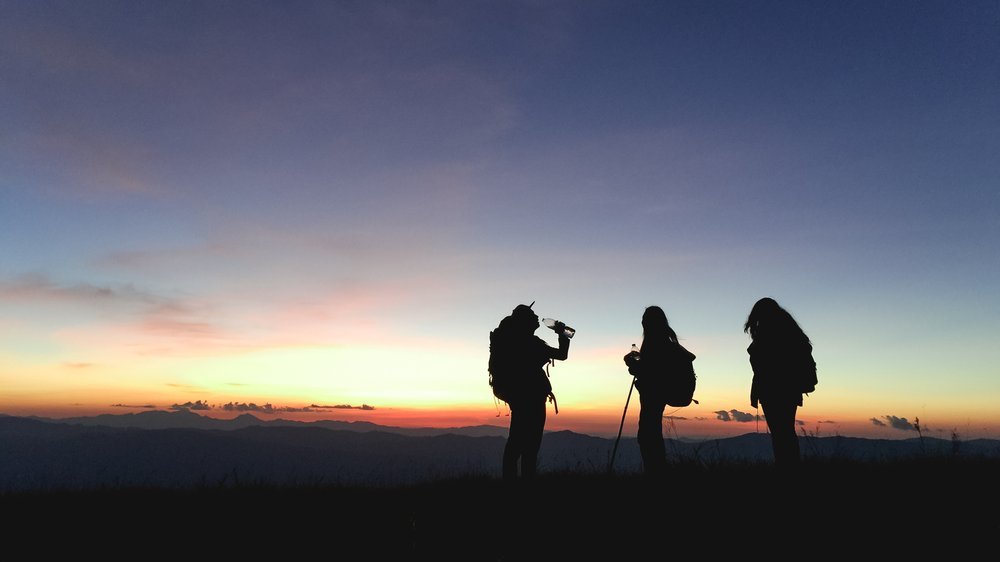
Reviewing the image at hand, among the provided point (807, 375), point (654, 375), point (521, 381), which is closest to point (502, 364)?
point (521, 381)

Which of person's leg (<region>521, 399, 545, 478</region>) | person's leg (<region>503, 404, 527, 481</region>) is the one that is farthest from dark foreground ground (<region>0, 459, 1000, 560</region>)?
person's leg (<region>503, 404, 527, 481</region>)

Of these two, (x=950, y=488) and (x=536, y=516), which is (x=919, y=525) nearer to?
(x=950, y=488)

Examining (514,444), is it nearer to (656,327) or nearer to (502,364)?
(502,364)

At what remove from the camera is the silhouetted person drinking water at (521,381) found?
23.0 feet

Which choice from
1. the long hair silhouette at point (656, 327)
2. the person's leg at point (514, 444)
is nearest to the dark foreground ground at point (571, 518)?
the person's leg at point (514, 444)

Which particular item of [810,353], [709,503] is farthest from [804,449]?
[709,503]

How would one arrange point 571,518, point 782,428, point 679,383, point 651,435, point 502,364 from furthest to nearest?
point 502,364 → point 679,383 → point 651,435 → point 782,428 → point 571,518

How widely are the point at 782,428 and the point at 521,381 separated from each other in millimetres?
3301

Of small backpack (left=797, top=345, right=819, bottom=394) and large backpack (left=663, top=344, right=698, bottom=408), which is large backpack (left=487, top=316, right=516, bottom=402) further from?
small backpack (left=797, top=345, right=819, bottom=394)

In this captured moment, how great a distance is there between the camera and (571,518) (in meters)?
4.77

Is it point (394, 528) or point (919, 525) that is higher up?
point (919, 525)

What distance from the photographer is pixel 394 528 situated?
4.76 meters

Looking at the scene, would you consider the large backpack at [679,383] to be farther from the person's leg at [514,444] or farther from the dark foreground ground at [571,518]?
the person's leg at [514,444]

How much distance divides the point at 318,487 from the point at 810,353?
6.51 m
